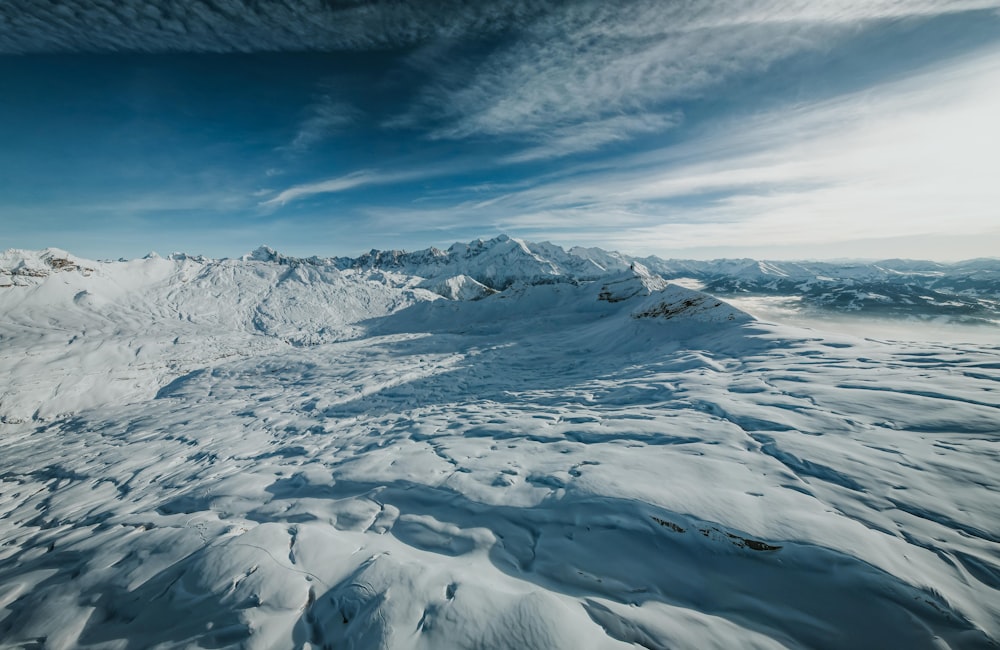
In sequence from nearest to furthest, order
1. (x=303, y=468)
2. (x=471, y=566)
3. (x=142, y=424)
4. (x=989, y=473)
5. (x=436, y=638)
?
(x=436, y=638) → (x=471, y=566) → (x=989, y=473) → (x=303, y=468) → (x=142, y=424)

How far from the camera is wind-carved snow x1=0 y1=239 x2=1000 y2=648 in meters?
3.48

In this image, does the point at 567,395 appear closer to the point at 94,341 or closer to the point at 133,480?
the point at 133,480

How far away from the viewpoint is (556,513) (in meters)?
5.17

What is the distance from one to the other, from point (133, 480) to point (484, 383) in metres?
12.8

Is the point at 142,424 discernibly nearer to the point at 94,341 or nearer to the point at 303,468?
the point at 303,468

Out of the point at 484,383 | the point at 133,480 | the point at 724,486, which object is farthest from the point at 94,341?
the point at 724,486

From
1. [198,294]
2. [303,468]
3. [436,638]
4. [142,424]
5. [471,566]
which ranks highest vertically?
[198,294]

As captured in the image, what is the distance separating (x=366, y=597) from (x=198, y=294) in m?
56.7

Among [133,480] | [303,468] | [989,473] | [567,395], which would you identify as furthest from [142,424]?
[989,473]

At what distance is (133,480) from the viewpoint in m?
10.5

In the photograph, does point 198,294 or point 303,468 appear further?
point 198,294

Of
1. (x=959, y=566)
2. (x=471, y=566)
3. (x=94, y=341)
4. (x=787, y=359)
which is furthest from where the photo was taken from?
(x=94, y=341)

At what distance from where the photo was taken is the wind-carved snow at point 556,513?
3482mm

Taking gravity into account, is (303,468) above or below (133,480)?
above
